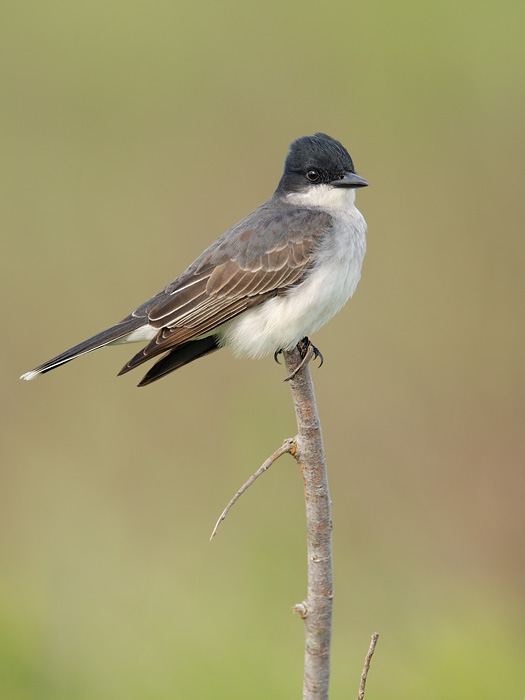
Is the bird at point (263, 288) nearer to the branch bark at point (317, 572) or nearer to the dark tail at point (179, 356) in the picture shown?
the dark tail at point (179, 356)

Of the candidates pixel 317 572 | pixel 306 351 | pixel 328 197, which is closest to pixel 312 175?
pixel 328 197

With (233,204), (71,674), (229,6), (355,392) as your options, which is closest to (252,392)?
(355,392)

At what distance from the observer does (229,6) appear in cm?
591

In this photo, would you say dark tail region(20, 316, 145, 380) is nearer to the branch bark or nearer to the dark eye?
the dark eye

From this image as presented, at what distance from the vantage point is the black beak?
3.35 meters

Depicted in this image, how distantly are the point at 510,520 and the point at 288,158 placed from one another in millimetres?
2235

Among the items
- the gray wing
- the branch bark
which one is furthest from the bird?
the branch bark

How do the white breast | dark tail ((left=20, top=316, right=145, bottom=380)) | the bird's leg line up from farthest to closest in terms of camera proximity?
dark tail ((left=20, top=316, right=145, bottom=380)) < the white breast < the bird's leg

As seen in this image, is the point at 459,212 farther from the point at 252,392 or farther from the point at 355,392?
the point at 252,392

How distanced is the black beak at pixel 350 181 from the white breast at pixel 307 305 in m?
0.15

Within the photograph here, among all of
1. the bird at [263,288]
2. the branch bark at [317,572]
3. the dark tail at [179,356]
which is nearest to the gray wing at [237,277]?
the bird at [263,288]

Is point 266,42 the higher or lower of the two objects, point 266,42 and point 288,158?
the higher

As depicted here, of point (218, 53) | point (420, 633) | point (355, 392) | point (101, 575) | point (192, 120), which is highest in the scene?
point (218, 53)

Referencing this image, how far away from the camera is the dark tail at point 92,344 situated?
3.28m
